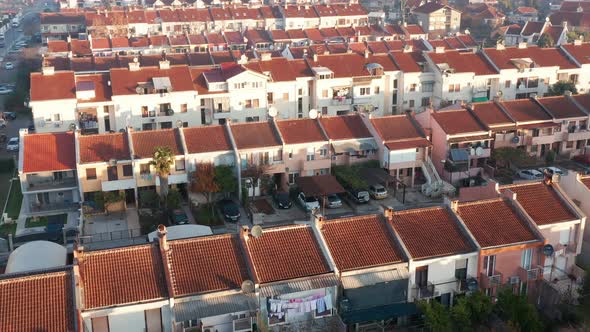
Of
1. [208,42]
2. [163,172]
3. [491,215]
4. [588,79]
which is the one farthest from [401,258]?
[208,42]

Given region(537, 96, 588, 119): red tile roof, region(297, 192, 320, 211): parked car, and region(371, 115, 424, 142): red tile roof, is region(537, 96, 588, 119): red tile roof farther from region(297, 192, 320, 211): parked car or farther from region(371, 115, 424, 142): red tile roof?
region(297, 192, 320, 211): parked car

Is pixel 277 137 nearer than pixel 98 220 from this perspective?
No

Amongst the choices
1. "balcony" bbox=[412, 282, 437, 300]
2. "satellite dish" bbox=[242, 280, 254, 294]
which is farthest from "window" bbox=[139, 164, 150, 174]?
"balcony" bbox=[412, 282, 437, 300]

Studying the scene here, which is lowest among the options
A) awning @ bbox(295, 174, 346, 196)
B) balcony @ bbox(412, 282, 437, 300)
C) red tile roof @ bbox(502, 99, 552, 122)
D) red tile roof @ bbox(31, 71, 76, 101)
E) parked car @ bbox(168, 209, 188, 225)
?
parked car @ bbox(168, 209, 188, 225)

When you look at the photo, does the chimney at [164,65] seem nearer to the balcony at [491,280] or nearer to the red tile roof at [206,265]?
the red tile roof at [206,265]

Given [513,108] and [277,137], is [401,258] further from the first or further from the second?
[513,108]

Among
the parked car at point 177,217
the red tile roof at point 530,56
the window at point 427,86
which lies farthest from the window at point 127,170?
the red tile roof at point 530,56

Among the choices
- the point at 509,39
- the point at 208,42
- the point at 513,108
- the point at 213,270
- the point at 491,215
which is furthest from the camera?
the point at 509,39
